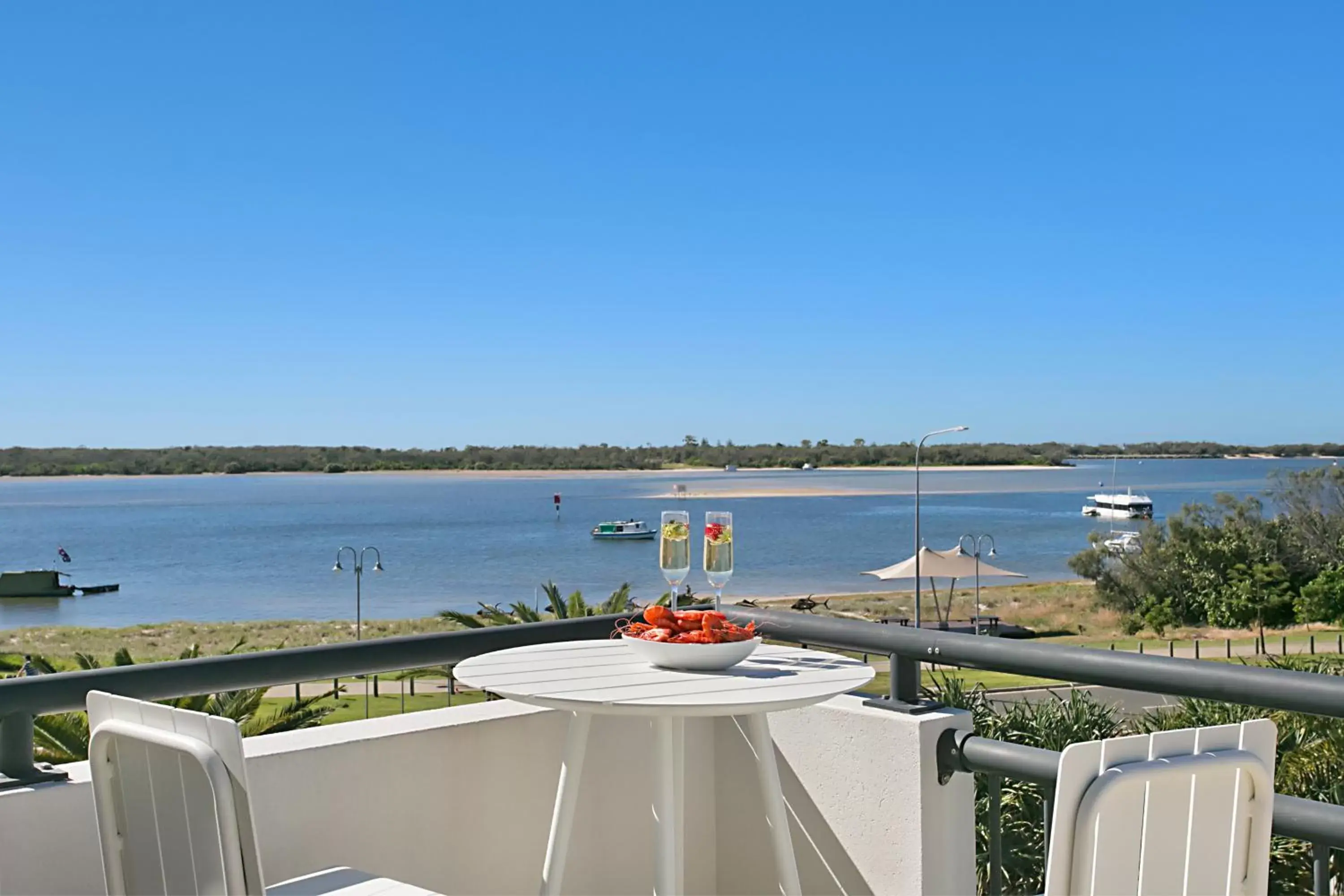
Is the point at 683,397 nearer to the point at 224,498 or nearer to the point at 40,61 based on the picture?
the point at 40,61

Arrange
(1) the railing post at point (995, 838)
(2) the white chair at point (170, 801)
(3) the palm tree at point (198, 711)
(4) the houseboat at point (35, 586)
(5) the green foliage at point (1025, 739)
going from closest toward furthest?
(2) the white chair at point (170, 801) → (1) the railing post at point (995, 838) → (3) the palm tree at point (198, 711) → (5) the green foliage at point (1025, 739) → (4) the houseboat at point (35, 586)

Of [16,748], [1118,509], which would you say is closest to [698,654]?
[16,748]

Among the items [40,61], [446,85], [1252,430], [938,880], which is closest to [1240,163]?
[1252,430]

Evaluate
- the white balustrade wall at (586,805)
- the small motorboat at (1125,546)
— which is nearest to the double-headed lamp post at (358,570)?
the white balustrade wall at (586,805)

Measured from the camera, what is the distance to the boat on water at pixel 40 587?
2156 inches

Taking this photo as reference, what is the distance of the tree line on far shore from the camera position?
2301 inches

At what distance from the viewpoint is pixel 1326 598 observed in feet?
120

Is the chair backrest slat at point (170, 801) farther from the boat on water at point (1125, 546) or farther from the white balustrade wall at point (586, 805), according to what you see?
the boat on water at point (1125, 546)

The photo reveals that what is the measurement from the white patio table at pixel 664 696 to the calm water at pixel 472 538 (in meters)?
0.37

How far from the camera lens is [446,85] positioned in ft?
97.3

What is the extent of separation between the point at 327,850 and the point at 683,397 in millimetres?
73958

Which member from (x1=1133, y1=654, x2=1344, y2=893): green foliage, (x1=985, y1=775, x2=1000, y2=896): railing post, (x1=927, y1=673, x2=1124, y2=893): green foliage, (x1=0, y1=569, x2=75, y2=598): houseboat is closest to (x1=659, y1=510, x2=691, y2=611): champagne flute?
(x1=985, y1=775, x2=1000, y2=896): railing post

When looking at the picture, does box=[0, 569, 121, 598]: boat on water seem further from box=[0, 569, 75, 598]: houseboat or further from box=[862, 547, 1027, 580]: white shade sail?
box=[862, 547, 1027, 580]: white shade sail

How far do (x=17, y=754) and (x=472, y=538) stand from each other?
244ft
